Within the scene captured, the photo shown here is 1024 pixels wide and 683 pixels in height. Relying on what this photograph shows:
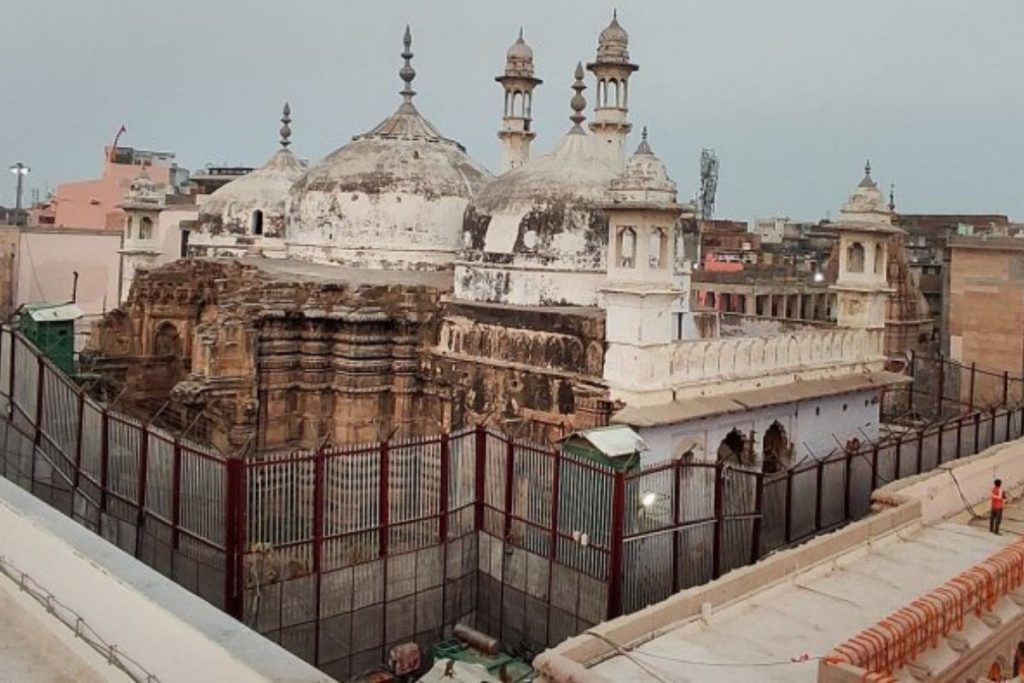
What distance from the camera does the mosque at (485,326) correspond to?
13.2 m

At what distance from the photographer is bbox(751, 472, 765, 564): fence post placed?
10.6 metres

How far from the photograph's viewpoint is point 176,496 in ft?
31.0

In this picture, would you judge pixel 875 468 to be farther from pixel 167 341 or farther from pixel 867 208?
pixel 167 341

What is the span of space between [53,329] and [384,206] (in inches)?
240

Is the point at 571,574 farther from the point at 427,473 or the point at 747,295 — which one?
the point at 747,295

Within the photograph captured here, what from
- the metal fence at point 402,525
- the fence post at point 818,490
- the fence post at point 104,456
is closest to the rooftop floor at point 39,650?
the metal fence at point 402,525

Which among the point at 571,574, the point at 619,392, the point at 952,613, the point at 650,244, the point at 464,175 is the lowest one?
the point at 571,574

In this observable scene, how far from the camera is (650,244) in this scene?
13000mm

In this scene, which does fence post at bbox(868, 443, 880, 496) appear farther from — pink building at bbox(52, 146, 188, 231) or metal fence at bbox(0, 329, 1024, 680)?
pink building at bbox(52, 146, 188, 231)

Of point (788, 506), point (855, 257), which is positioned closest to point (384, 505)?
point (788, 506)

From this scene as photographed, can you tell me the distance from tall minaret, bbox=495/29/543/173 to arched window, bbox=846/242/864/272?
352 inches

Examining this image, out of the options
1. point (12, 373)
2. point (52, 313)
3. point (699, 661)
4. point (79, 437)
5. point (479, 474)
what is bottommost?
point (699, 661)

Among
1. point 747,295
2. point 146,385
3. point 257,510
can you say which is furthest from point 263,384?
point 747,295

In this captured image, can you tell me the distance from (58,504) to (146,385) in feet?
23.8
